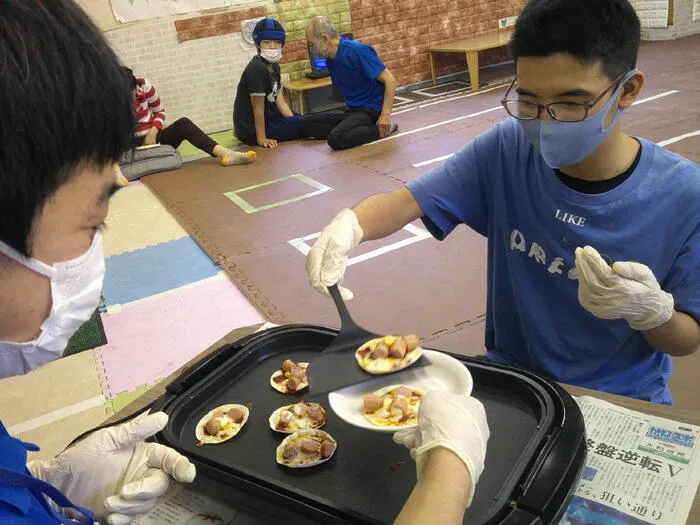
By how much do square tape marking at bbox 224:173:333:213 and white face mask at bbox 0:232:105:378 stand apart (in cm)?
329

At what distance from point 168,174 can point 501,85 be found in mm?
3813

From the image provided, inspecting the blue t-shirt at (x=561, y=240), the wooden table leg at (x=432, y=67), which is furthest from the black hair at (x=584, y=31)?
the wooden table leg at (x=432, y=67)

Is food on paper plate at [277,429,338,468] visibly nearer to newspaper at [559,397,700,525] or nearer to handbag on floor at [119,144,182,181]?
newspaper at [559,397,700,525]

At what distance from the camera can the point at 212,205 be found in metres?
4.40

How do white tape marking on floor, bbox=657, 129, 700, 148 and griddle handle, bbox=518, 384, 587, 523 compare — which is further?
white tape marking on floor, bbox=657, 129, 700, 148

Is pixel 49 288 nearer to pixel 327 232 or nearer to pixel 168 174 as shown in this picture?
pixel 327 232

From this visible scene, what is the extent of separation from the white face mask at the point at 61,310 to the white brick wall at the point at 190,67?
5939 millimetres

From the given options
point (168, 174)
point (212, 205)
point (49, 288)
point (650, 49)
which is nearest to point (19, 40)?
point (49, 288)

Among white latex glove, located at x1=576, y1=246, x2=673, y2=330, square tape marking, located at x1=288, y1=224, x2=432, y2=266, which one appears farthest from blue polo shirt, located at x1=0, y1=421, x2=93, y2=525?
square tape marking, located at x1=288, y1=224, x2=432, y2=266

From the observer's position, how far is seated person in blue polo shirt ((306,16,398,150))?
17.6 feet

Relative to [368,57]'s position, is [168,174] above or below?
below

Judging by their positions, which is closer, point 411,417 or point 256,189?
point 411,417

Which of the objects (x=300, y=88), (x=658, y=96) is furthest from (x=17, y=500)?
(x=300, y=88)

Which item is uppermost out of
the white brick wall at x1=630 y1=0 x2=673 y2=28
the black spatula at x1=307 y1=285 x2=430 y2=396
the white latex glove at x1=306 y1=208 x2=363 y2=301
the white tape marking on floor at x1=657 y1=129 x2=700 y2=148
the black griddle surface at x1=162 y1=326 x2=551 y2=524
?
the white latex glove at x1=306 y1=208 x2=363 y2=301
